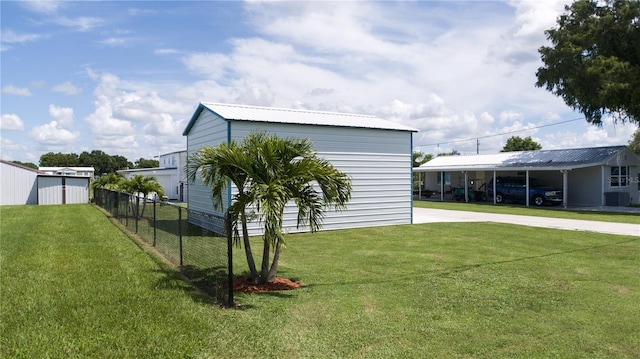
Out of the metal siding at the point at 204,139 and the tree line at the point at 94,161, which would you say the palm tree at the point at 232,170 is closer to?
the metal siding at the point at 204,139

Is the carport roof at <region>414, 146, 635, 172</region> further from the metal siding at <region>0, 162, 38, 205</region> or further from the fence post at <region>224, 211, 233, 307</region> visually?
the metal siding at <region>0, 162, 38, 205</region>

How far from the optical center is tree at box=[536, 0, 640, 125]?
915 inches

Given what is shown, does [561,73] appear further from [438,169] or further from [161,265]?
[161,265]

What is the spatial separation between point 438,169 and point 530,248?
23.4 metres

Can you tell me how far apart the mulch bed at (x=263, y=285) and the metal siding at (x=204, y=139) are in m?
6.78

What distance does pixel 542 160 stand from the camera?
29.1 m

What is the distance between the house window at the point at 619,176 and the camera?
1051 inches

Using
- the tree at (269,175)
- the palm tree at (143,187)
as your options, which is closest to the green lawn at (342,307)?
the tree at (269,175)

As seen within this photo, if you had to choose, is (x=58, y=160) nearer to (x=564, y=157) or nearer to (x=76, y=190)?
(x=76, y=190)

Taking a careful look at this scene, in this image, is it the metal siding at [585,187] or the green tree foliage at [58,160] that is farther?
the green tree foliage at [58,160]

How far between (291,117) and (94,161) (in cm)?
9862

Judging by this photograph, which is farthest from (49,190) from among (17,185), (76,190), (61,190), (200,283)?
(200,283)

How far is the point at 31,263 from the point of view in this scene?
329 inches

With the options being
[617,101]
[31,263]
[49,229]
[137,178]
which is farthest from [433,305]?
[617,101]
